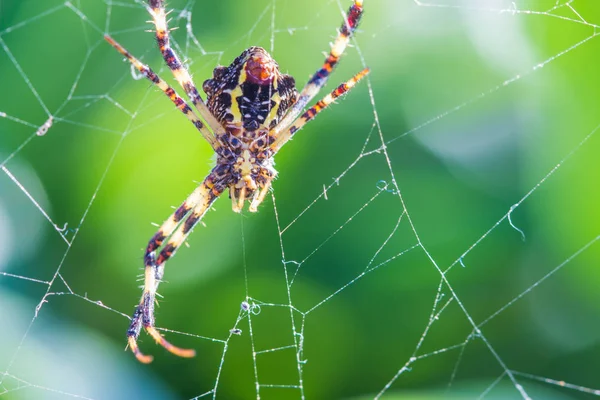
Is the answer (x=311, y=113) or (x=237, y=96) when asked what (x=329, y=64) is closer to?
(x=311, y=113)

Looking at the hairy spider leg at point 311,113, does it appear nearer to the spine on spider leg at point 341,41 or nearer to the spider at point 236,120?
the spider at point 236,120

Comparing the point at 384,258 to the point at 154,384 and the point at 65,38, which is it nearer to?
the point at 154,384

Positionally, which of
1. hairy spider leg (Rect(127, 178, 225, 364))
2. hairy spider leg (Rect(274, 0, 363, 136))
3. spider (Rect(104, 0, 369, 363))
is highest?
hairy spider leg (Rect(274, 0, 363, 136))

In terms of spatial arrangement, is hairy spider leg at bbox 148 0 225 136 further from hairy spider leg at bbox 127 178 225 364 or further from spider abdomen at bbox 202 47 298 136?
hairy spider leg at bbox 127 178 225 364

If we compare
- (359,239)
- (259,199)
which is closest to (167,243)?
(259,199)

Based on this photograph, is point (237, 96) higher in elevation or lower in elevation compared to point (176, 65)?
lower

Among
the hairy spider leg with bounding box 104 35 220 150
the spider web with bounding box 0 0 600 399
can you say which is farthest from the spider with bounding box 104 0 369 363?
the spider web with bounding box 0 0 600 399
